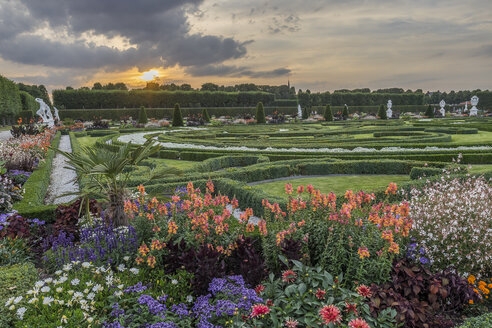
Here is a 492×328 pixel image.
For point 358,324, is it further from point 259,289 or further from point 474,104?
point 474,104

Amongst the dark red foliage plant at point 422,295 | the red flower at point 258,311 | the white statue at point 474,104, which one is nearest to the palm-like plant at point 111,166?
the red flower at point 258,311

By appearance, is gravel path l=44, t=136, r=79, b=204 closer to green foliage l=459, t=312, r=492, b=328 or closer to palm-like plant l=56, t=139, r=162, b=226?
palm-like plant l=56, t=139, r=162, b=226

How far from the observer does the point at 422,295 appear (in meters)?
3.72

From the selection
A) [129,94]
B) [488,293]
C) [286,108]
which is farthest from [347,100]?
[488,293]

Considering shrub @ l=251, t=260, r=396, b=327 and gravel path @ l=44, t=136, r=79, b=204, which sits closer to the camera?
shrub @ l=251, t=260, r=396, b=327

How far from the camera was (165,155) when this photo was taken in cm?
1405

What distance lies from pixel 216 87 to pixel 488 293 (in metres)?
84.6

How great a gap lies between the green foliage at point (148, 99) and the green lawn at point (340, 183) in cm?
4996

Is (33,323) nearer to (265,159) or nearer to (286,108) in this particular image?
(265,159)

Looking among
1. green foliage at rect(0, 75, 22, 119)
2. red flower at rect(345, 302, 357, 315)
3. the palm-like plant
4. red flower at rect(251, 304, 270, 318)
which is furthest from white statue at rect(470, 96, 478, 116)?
green foliage at rect(0, 75, 22, 119)

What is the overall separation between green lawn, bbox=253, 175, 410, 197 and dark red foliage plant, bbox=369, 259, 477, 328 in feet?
15.1

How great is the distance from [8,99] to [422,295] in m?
43.6

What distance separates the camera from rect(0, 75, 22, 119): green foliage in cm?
3466

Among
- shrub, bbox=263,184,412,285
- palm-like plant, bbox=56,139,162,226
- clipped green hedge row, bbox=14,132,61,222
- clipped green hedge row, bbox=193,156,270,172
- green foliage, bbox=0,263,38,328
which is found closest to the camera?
green foliage, bbox=0,263,38,328
